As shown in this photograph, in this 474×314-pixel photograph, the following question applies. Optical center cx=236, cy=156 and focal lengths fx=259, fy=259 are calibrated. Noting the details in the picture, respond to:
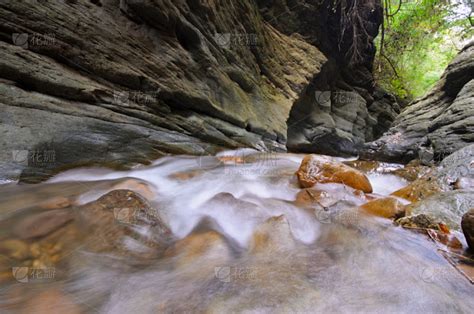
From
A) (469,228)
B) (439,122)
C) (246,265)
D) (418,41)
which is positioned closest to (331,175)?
(469,228)

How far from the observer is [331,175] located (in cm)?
377

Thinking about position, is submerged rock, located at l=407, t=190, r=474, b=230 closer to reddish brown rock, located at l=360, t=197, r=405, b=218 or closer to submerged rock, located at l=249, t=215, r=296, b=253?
reddish brown rock, located at l=360, t=197, r=405, b=218

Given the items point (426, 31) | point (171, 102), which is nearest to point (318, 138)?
point (426, 31)

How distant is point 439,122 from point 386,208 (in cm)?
649

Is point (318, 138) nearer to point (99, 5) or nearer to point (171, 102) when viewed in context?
point (171, 102)

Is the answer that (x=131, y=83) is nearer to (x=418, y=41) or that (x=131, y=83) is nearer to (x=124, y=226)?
(x=124, y=226)

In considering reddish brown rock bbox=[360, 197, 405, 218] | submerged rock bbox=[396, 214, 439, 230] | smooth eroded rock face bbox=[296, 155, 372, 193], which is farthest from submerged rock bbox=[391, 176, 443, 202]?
submerged rock bbox=[396, 214, 439, 230]

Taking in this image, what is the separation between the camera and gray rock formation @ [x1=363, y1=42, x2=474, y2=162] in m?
6.56

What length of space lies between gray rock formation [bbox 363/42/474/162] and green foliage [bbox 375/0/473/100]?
2297 millimetres

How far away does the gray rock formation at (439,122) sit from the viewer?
6.56 meters

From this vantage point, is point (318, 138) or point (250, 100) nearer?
point (250, 100)

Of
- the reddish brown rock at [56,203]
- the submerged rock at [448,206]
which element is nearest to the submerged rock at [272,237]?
the submerged rock at [448,206]

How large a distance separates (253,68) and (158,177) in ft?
19.8

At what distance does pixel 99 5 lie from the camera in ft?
14.8
